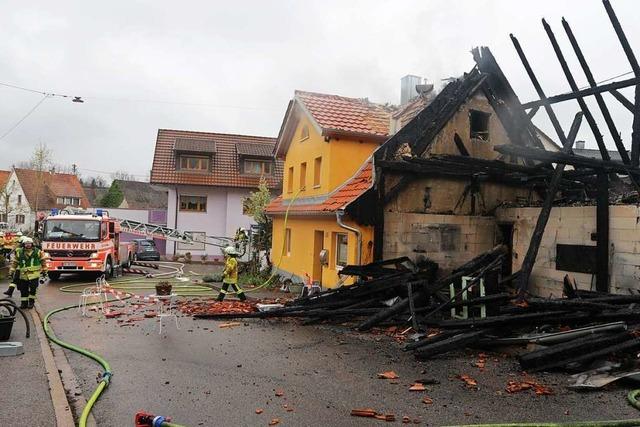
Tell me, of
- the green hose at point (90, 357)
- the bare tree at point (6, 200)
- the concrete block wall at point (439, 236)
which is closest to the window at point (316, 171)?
the concrete block wall at point (439, 236)

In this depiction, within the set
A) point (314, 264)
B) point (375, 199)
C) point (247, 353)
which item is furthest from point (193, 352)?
point (314, 264)

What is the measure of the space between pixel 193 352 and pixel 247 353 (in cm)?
92

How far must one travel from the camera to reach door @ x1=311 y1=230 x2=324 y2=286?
17078 mm

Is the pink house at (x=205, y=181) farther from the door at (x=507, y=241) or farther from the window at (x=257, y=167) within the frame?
the door at (x=507, y=241)

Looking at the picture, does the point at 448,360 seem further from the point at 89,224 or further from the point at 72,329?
the point at 89,224

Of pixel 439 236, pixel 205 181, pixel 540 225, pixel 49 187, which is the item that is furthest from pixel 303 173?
pixel 49 187

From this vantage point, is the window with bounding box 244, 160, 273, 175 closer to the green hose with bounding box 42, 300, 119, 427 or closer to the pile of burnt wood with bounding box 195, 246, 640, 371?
the pile of burnt wood with bounding box 195, 246, 640, 371

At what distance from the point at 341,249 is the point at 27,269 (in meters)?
8.36

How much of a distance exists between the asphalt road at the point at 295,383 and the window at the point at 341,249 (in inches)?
204

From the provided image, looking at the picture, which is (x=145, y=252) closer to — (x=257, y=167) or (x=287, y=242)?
(x=257, y=167)

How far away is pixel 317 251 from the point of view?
56.2ft

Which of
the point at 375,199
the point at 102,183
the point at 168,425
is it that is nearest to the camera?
the point at 168,425

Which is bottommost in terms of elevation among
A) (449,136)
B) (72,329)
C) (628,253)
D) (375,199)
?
(72,329)

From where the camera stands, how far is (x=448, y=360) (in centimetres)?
811
